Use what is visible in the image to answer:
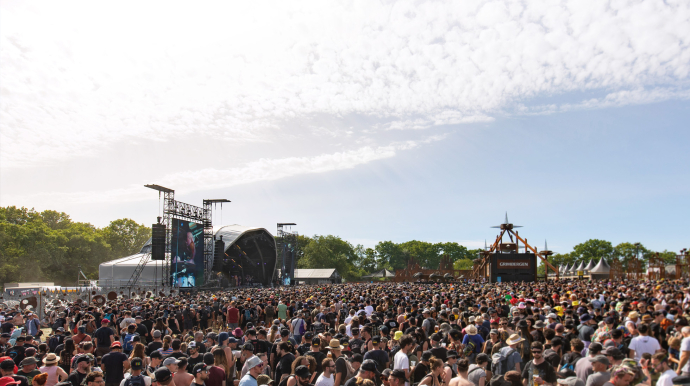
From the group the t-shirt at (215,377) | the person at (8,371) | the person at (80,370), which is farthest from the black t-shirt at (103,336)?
the t-shirt at (215,377)

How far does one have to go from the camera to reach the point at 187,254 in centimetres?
3675

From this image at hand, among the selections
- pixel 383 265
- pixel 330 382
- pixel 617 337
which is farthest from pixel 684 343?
pixel 383 265

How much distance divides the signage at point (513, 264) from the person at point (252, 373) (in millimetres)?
41723

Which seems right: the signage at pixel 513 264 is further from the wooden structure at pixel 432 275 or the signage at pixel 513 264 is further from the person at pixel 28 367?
the person at pixel 28 367

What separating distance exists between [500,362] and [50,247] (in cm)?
7403

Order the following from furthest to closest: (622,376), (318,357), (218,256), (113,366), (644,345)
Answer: (218,256) < (644,345) < (113,366) < (318,357) < (622,376)

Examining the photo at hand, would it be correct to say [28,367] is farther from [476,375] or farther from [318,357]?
[476,375]

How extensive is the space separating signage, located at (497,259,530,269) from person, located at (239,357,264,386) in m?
41.7

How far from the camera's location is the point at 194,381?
5.75m

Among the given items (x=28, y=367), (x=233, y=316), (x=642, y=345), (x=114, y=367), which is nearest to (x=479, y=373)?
(x=642, y=345)

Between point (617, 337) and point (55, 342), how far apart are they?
35.3ft

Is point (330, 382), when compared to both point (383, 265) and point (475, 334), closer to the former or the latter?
point (475, 334)

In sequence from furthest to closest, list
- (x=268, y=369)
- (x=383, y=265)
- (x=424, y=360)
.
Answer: (x=383, y=265), (x=268, y=369), (x=424, y=360)

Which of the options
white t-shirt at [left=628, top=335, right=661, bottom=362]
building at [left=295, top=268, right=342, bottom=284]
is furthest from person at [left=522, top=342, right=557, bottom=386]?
building at [left=295, top=268, right=342, bottom=284]
